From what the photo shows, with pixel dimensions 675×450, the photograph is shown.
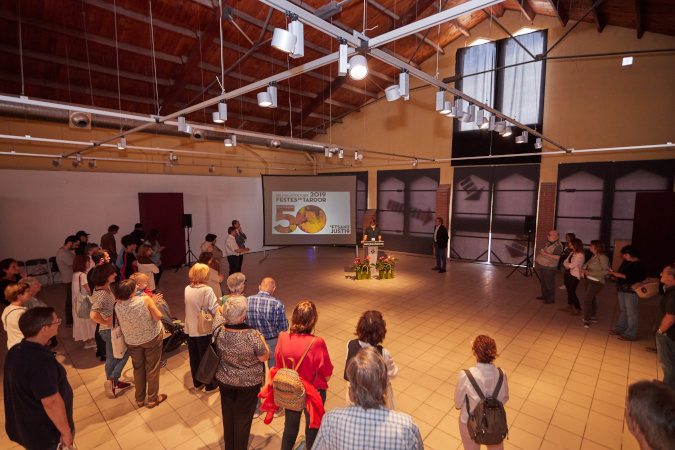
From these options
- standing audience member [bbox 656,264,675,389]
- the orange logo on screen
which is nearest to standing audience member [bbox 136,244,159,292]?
the orange logo on screen

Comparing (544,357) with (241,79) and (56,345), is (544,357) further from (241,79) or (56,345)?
(241,79)

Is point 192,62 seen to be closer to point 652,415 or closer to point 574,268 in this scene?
point 574,268

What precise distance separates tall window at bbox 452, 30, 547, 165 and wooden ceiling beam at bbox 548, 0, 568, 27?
66cm

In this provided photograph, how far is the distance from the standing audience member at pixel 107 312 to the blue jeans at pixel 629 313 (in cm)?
694

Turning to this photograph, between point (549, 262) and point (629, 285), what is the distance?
1.56m

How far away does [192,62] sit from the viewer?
797 centimetres

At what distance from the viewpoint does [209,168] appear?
12031mm

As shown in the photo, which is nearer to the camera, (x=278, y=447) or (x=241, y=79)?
(x=278, y=447)

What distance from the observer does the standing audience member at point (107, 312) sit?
336 centimetres

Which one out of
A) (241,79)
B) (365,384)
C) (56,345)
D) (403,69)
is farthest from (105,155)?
(365,384)

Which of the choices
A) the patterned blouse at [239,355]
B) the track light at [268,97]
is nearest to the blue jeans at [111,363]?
the patterned blouse at [239,355]

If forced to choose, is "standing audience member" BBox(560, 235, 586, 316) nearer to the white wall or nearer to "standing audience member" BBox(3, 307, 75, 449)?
"standing audience member" BBox(3, 307, 75, 449)

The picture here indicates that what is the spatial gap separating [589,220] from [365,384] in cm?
1073

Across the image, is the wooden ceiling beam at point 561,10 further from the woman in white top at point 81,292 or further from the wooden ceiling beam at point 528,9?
the woman in white top at point 81,292
